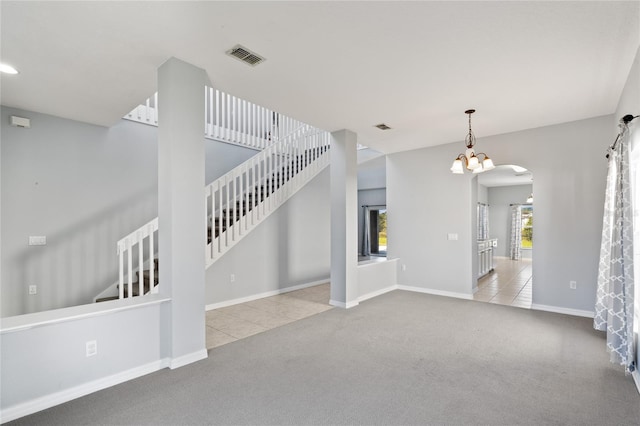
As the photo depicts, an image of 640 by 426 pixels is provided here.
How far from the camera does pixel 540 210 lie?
4637 mm

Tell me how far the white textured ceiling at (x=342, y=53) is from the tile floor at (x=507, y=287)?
3.04 meters

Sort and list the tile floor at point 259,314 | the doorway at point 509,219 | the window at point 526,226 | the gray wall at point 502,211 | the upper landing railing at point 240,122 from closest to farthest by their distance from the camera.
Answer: the tile floor at point 259,314 < the upper landing railing at point 240,122 < the doorway at point 509,219 < the gray wall at point 502,211 < the window at point 526,226

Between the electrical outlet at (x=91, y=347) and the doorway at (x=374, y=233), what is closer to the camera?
the electrical outlet at (x=91, y=347)

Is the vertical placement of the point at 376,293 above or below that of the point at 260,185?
below

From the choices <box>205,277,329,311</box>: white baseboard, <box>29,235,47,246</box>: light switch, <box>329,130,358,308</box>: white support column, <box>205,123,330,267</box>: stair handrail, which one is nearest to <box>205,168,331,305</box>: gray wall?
<box>205,277,329,311</box>: white baseboard

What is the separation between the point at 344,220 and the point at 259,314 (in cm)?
190

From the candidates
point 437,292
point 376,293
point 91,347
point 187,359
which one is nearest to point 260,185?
point 376,293

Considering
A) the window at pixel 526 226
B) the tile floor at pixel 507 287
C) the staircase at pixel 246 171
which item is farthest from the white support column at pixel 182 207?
the window at pixel 526 226

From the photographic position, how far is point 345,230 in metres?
4.86

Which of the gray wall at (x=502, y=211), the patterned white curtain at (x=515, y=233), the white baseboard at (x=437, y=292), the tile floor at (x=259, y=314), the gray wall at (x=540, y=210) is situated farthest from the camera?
the gray wall at (x=502, y=211)

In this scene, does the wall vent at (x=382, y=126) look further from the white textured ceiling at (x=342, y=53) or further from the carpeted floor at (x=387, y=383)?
the carpeted floor at (x=387, y=383)

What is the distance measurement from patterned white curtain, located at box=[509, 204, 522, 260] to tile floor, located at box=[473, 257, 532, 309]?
1.76 metres

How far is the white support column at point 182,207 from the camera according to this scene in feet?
9.02

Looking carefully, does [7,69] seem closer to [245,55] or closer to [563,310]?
[245,55]
